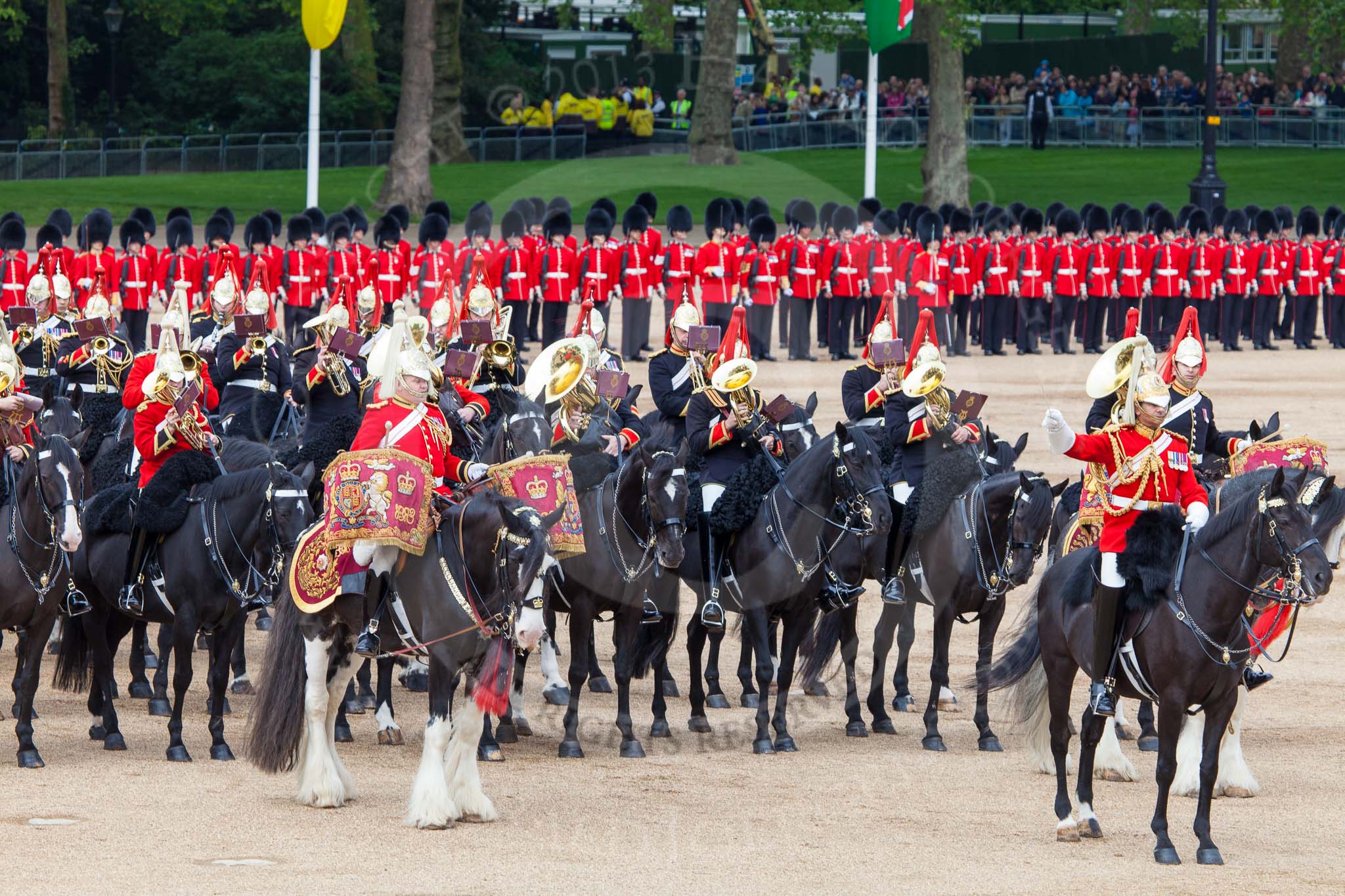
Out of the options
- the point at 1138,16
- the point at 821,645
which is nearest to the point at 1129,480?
the point at 821,645

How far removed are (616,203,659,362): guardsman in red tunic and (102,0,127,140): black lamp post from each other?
52.1ft

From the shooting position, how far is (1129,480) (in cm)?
917

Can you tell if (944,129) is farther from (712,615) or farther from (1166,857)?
(1166,857)

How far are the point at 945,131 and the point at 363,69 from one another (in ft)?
39.3

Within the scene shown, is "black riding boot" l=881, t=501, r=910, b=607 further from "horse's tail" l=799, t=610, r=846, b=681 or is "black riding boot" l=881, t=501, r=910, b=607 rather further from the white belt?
the white belt

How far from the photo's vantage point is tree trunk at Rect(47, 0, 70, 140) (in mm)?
37656

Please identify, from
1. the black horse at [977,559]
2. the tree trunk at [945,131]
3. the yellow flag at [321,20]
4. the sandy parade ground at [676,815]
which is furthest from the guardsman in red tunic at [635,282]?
the black horse at [977,559]

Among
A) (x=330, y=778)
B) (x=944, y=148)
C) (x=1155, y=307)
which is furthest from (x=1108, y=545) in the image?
(x=944, y=148)

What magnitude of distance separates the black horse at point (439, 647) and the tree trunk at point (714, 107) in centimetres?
2763

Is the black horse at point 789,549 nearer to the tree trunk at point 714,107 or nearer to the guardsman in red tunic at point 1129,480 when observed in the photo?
the guardsman in red tunic at point 1129,480

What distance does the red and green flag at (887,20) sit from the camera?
28.7 metres

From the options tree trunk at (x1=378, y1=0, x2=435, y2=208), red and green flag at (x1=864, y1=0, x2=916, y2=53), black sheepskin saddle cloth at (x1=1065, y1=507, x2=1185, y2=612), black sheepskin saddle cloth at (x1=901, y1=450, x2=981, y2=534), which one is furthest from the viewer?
tree trunk at (x1=378, y1=0, x2=435, y2=208)

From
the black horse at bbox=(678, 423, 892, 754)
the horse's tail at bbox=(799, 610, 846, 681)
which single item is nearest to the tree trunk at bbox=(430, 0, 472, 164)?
the horse's tail at bbox=(799, 610, 846, 681)

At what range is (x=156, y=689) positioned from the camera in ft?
38.8
